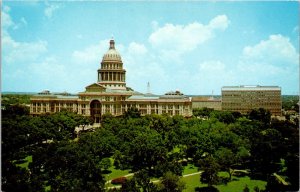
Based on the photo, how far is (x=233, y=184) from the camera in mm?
24109

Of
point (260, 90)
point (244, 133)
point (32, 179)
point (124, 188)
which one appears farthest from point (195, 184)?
point (260, 90)

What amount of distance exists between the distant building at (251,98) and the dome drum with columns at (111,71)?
29.9 m

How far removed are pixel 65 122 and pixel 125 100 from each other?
63.4ft

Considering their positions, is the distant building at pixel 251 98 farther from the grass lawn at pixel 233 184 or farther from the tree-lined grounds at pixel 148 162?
the grass lawn at pixel 233 184

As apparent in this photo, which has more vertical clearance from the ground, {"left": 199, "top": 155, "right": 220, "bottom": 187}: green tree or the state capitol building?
the state capitol building

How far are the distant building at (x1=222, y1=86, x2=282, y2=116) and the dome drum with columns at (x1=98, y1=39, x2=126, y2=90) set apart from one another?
98.1 ft

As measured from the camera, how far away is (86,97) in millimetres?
60062

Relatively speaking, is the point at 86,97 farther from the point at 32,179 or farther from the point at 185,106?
the point at 32,179

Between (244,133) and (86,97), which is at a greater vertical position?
(86,97)

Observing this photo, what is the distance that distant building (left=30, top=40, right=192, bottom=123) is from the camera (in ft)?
194

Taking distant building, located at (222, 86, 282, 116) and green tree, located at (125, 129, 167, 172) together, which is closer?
green tree, located at (125, 129, 167, 172)

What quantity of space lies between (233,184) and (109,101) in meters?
37.3

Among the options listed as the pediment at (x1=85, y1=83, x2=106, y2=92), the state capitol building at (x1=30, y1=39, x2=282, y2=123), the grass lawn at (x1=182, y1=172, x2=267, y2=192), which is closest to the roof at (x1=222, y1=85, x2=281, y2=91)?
the state capitol building at (x1=30, y1=39, x2=282, y2=123)

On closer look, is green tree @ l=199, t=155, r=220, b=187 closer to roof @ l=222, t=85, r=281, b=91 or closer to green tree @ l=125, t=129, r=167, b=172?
green tree @ l=125, t=129, r=167, b=172
